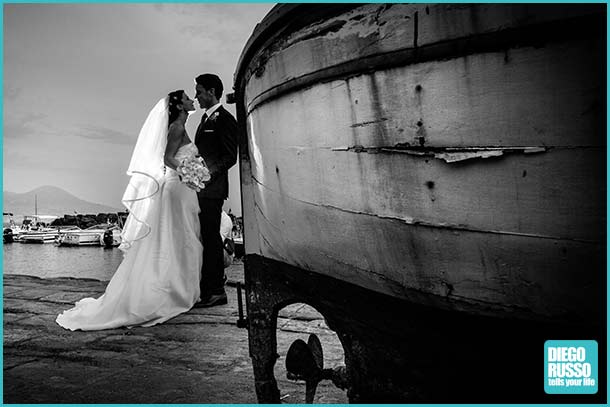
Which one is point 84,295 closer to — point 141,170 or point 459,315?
point 141,170

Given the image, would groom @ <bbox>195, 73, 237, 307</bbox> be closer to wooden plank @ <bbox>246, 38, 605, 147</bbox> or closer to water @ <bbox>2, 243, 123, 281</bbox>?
wooden plank @ <bbox>246, 38, 605, 147</bbox>

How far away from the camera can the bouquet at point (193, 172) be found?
3.50 meters

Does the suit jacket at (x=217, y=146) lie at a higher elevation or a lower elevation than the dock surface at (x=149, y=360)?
higher

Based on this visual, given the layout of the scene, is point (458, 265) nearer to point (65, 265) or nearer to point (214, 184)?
point (214, 184)

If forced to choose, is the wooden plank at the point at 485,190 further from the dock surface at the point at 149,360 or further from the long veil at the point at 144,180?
the long veil at the point at 144,180

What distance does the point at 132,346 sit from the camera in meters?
2.72

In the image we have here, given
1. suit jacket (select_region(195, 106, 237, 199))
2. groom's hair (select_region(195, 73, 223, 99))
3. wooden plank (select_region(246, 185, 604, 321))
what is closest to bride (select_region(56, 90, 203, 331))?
suit jacket (select_region(195, 106, 237, 199))

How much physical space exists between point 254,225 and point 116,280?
2041 millimetres

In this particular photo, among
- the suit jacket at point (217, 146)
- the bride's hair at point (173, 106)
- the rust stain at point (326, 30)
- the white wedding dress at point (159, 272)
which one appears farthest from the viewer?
the bride's hair at point (173, 106)

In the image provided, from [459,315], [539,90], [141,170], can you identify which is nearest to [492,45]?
[539,90]

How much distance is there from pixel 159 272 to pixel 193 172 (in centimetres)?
83

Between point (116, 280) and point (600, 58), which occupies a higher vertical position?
point (600, 58)

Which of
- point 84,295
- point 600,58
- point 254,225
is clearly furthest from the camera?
point 84,295

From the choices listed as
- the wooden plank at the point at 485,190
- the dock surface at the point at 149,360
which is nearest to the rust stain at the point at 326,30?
the wooden plank at the point at 485,190
